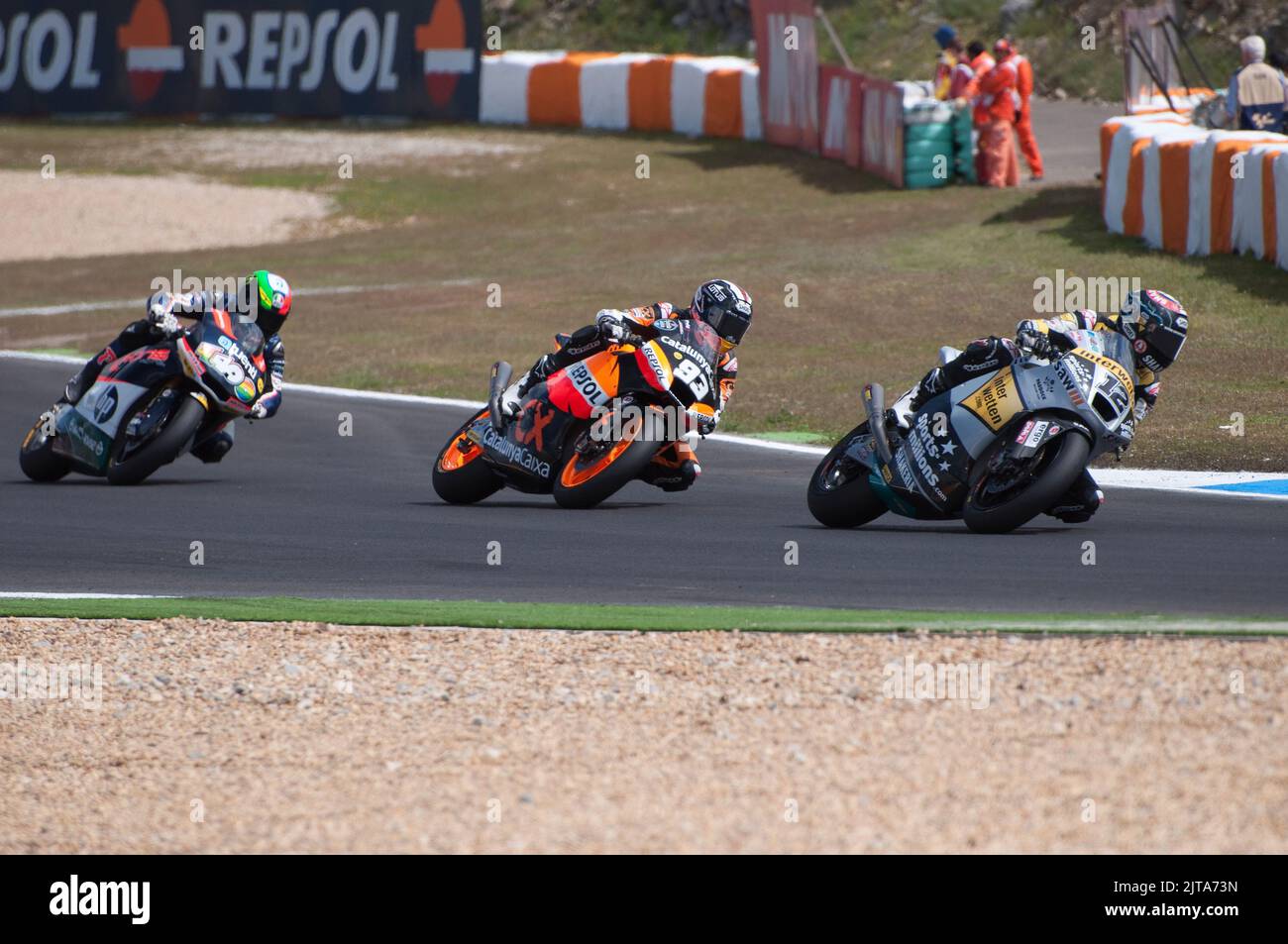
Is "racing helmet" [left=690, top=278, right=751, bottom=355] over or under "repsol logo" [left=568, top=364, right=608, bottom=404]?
over

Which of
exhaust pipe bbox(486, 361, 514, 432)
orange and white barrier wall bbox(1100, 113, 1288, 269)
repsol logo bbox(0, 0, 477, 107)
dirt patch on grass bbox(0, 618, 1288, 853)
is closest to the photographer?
dirt patch on grass bbox(0, 618, 1288, 853)

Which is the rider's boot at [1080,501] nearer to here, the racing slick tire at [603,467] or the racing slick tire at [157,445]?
the racing slick tire at [603,467]

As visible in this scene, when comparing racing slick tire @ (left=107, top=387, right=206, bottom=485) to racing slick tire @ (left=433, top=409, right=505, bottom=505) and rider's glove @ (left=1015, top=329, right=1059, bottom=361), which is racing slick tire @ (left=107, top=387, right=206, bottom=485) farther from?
rider's glove @ (left=1015, top=329, right=1059, bottom=361)

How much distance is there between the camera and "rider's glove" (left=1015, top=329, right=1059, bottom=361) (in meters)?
9.27

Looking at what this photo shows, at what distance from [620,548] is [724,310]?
5.17 ft

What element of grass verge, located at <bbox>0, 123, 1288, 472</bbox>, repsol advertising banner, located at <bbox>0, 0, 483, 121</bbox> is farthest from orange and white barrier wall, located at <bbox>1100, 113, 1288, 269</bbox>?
repsol advertising banner, located at <bbox>0, 0, 483, 121</bbox>

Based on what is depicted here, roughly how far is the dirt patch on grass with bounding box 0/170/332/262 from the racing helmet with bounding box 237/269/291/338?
17233mm

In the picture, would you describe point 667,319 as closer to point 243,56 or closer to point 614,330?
point 614,330

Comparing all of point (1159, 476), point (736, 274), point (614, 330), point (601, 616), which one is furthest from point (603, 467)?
point (736, 274)

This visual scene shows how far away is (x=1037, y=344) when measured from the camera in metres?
9.30

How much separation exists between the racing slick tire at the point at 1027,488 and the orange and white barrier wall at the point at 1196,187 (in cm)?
897

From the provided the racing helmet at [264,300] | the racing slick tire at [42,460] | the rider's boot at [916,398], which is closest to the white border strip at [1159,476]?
the rider's boot at [916,398]

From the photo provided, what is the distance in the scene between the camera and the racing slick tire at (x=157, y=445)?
40.1 feet

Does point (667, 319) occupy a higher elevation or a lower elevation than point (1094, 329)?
lower
